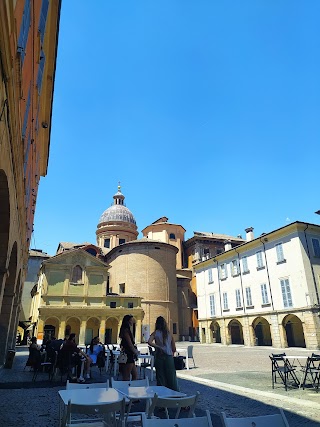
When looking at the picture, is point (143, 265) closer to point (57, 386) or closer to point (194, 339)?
point (194, 339)

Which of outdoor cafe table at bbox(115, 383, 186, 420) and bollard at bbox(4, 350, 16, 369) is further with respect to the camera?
bollard at bbox(4, 350, 16, 369)

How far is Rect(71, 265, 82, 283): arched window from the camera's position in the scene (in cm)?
3446

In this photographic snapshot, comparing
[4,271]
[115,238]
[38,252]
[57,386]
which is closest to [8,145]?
[4,271]

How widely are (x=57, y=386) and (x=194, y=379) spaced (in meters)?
4.12

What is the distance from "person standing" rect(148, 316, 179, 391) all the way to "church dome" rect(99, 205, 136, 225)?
4741 centimetres

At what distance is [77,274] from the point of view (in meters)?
34.8

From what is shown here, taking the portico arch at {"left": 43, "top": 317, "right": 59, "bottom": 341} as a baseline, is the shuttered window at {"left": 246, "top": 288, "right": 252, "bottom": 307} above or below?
above

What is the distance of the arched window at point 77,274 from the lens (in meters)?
34.5

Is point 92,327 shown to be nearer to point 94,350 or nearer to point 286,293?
point 286,293

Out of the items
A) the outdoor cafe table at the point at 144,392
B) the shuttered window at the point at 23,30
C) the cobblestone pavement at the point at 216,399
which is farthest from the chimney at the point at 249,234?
the shuttered window at the point at 23,30

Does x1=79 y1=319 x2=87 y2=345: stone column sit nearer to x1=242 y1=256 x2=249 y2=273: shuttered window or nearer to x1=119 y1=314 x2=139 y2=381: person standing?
x1=242 y1=256 x2=249 y2=273: shuttered window

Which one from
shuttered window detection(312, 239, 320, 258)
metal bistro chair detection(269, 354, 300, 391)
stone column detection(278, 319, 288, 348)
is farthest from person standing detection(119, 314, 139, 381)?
shuttered window detection(312, 239, 320, 258)

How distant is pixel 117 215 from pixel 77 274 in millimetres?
20270

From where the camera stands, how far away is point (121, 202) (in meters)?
60.6
